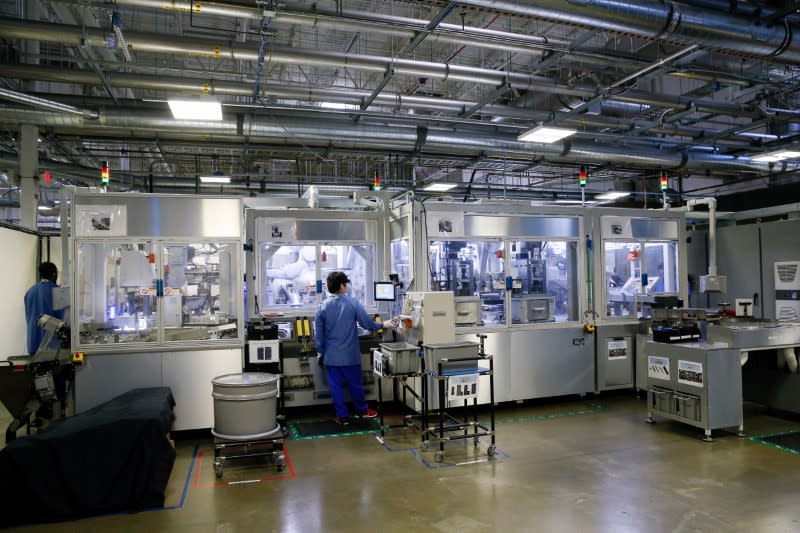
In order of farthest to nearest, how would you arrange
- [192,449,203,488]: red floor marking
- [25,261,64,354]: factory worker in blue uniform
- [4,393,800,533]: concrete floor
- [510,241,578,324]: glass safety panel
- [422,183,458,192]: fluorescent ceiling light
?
[422,183,458,192]: fluorescent ceiling light, [510,241,578,324]: glass safety panel, [25,261,64,354]: factory worker in blue uniform, [192,449,203,488]: red floor marking, [4,393,800,533]: concrete floor

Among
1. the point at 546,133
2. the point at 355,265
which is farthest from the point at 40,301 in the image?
the point at 546,133

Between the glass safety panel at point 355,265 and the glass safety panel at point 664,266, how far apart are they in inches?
142

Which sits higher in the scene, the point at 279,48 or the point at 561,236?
the point at 279,48

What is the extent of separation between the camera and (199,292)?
507cm

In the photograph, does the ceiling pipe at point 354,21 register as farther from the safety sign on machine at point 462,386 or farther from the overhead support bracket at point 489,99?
the safety sign on machine at point 462,386

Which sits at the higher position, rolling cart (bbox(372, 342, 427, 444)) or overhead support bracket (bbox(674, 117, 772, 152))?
overhead support bracket (bbox(674, 117, 772, 152))

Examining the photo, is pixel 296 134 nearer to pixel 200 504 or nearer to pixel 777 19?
pixel 200 504

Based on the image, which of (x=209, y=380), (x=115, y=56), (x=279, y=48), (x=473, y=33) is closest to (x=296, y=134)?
(x=279, y=48)

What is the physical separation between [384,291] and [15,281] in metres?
4.14

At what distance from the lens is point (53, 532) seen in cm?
322

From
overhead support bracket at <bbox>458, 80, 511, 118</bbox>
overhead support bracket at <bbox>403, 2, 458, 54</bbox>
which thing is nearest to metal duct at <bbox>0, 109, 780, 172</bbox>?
overhead support bracket at <bbox>458, 80, 511, 118</bbox>

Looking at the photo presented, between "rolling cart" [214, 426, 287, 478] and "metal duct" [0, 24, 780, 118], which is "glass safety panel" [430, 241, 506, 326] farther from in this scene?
"rolling cart" [214, 426, 287, 478]

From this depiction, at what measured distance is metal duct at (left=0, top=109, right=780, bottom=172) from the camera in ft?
19.5

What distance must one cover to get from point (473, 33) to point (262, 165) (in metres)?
6.83
